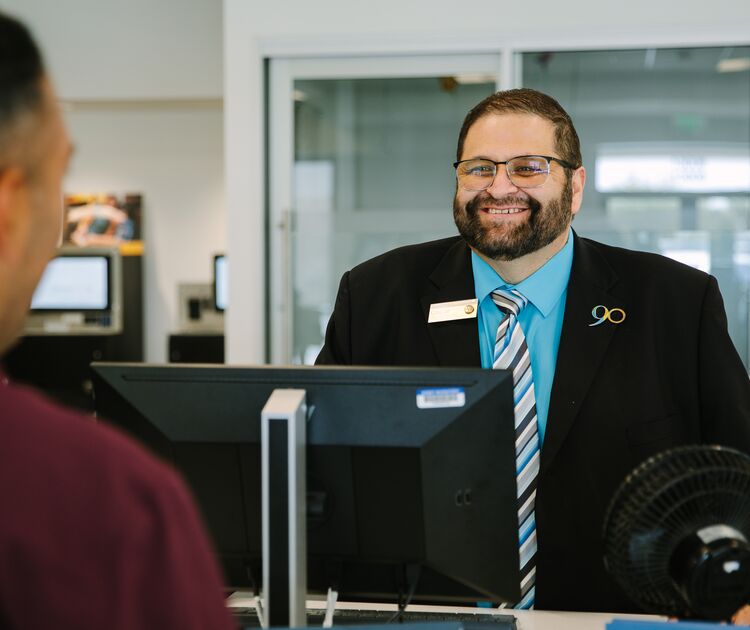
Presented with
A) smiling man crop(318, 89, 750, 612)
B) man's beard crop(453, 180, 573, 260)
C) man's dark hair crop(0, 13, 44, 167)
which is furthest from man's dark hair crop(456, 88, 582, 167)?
man's dark hair crop(0, 13, 44, 167)

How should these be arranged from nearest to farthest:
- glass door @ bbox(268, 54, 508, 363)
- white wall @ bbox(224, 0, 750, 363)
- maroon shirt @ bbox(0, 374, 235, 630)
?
1. maroon shirt @ bbox(0, 374, 235, 630)
2. white wall @ bbox(224, 0, 750, 363)
3. glass door @ bbox(268, 54, 508, 363)

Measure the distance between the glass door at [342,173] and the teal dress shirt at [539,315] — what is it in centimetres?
194

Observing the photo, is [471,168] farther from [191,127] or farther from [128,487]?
[191,127]

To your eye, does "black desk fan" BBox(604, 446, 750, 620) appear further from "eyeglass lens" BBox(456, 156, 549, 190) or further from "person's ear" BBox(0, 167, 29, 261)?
"eyeglass lens" BBox(456, 156, 549, 190)

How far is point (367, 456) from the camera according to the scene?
1.18m

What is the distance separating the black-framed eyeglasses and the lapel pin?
0.30 m

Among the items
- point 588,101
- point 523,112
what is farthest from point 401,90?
point 523,112

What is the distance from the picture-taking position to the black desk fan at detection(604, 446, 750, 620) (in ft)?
3.32

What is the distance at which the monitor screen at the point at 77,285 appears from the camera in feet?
22.7

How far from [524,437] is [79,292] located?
5.93 metres

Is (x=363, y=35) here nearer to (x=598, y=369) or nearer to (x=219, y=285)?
(x=598, y=369)

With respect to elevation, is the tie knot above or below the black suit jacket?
above

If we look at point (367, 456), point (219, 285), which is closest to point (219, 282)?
point (219, 285)

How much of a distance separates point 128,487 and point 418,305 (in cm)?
136
